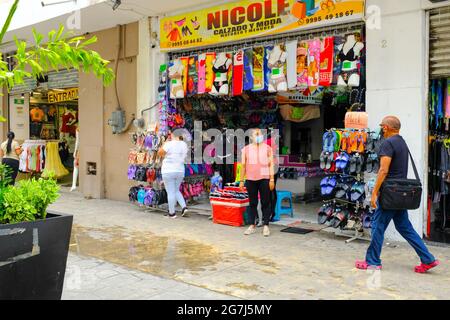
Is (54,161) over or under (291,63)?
under

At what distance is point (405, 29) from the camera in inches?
263

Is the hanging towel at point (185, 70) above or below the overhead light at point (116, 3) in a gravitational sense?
below

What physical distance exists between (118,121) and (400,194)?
23.2 ft

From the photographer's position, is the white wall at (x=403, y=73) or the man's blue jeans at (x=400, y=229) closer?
the man's blue jeans at (x=400, y=229)

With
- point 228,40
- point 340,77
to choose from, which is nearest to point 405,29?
point 340,77

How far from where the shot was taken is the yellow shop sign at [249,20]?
7301 millimetres

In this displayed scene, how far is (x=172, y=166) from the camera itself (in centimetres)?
872

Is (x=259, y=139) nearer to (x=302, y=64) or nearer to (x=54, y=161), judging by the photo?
(x=302, y=64)

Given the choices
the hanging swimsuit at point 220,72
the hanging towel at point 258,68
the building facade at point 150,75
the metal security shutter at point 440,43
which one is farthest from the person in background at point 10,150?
A: the metal security shutter at point 440,43

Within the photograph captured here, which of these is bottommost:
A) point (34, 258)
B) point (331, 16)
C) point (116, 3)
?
point (34, 258)

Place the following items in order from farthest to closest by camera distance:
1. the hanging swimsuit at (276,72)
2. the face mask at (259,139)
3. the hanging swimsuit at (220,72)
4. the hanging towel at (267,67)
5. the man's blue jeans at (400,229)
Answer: the hanging swimsuit at (220,72), the hanging towel at (267,67), the hanging swimsuit at (276,72), the face mask at (259,139), the man's blue jeans at (400,229)

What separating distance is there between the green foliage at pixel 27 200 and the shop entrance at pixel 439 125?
17.6ft

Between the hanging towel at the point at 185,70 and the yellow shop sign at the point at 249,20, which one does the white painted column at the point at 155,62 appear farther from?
the hanging towel at the point at 185,70

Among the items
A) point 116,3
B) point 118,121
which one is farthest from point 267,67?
point 118,121
